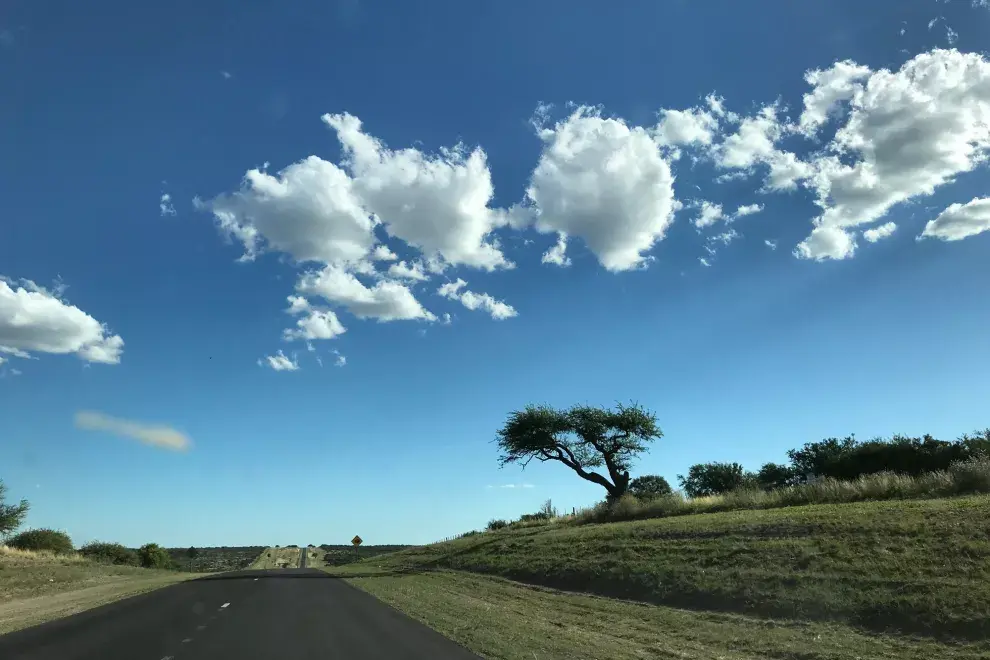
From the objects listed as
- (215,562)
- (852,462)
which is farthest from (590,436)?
(215,562)

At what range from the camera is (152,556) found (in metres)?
73.2

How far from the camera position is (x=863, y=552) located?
17.5 m

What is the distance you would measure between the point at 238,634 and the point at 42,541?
2624 inches

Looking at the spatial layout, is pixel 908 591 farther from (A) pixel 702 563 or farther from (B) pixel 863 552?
(A) pixel 702 563

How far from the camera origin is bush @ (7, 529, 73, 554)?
209 feet

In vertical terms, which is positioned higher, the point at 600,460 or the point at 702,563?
the point at 600,460

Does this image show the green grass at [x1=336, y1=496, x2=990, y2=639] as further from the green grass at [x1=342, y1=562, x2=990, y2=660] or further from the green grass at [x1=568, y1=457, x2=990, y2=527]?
the green grass at [x1=568, y1=457, x2=990, y2=527]

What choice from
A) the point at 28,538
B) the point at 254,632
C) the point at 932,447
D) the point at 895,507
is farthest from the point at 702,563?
the point at 28,538

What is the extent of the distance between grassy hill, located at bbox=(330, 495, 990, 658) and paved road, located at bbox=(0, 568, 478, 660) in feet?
4.44

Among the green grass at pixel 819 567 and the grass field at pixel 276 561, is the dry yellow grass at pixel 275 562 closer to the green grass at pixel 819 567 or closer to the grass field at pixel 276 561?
the grass field at pixel 276 561

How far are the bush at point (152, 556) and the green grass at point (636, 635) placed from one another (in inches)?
2578

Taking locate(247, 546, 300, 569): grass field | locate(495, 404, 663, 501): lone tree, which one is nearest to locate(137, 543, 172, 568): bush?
locate(247, 546, 300, 569): grass field

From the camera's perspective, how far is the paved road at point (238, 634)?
457 inches

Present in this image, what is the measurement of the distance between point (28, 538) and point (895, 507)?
7694cm
